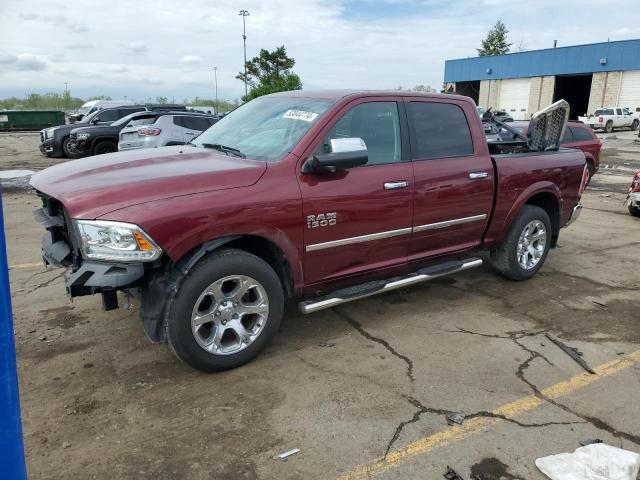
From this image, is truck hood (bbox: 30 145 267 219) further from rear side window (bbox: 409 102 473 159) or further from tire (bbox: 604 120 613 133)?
tire (bbox: 604 120 613 133)

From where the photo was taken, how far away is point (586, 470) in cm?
267

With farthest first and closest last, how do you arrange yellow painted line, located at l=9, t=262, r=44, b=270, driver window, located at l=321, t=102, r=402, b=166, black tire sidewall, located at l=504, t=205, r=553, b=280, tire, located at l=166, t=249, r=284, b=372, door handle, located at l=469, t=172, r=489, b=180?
yellow painted line, located at l=9, t=262, r=44, b=270
black tire sidewall, located at l=504, t=205, r=553, b=280
door handle, located at l=469, t=172, r=489, b=180
driver window, located at l=321, t=102, r=402, b=166
tire, located at l=166, t=249, r=284, b=372

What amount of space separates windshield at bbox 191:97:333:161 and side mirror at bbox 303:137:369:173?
276 millimetres

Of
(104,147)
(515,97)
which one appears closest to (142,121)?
(104,147)

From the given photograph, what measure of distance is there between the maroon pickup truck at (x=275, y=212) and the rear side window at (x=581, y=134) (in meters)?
8.29

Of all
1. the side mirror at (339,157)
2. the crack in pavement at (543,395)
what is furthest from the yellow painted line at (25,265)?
the crack in pavement at (543,395)

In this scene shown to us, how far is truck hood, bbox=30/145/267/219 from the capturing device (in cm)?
314

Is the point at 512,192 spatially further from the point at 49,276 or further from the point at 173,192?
the point at 49,276

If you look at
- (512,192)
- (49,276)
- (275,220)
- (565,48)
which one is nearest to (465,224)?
(512,192)

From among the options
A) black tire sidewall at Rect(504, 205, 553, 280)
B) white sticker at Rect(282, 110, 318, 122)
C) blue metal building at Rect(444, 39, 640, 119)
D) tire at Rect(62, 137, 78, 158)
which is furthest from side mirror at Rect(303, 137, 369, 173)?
blue metal building at Rect(444, 39, 640, 119)

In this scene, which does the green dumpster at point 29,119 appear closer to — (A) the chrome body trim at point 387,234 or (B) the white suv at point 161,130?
(B) the white suv at point 161,130

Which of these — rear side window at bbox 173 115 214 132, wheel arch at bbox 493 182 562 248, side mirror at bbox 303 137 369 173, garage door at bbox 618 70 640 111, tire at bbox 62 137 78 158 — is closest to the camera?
side mirror at bbox 303 137 369 173

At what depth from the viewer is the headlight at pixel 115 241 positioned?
3.06m

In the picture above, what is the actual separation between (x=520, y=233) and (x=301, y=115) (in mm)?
2771
